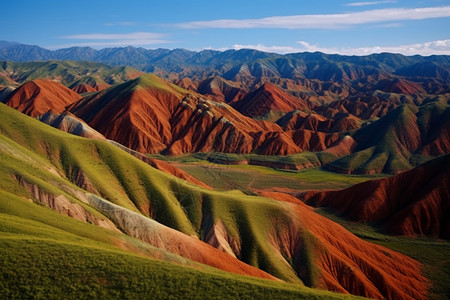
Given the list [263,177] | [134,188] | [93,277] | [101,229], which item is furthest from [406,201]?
[93,277]

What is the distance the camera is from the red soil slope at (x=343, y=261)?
175 ft

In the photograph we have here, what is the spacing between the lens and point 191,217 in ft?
204

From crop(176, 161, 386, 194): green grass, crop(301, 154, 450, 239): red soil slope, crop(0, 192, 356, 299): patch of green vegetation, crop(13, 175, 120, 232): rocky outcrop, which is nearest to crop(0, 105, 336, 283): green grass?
crop(13, 175, 120, 232): rocky outcrop

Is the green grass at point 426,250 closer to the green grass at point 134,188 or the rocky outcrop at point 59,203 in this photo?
the green grass at point 134,188

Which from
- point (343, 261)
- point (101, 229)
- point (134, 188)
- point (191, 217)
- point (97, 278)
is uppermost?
point (97, 278)

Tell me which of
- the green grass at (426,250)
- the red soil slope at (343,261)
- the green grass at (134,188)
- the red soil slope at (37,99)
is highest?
the red soil slope at (37,99)

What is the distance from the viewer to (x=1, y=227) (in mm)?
34250

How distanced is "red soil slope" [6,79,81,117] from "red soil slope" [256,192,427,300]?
139m

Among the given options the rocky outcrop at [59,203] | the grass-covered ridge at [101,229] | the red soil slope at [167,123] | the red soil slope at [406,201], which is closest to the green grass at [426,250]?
the red soil slope at [406,201]

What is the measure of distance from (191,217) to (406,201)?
58836 mm

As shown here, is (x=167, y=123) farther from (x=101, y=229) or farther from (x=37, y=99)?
(x=101, y=229)

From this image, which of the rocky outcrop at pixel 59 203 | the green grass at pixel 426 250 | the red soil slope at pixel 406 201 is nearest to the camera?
the rocky outcrop at pixel 59 203

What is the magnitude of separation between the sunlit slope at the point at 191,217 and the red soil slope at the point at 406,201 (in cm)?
1793

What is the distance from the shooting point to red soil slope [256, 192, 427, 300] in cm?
5339
